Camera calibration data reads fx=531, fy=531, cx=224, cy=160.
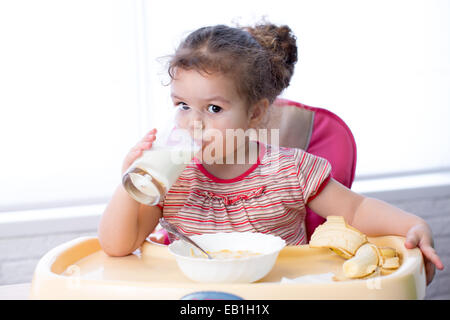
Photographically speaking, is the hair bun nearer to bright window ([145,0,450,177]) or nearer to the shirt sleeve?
the shirt sleeve

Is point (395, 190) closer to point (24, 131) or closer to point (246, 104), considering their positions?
point (246, 104)

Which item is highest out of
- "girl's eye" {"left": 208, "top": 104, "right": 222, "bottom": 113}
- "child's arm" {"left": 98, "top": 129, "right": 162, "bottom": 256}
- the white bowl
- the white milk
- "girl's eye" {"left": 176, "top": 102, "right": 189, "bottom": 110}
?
"girl's eye" {"left": 176, "top": 102, "right": 189, "bottom": 110}

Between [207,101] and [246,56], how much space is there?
148 millimetres

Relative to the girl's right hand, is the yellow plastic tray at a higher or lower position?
lower

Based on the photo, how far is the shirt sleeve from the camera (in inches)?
42.2

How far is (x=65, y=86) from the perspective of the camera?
5.54 ft

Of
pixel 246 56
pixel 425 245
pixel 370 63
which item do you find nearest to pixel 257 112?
pixel 246 56

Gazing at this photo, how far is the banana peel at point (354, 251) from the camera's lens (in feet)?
2.54

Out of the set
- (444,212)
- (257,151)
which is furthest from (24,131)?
(444,212)

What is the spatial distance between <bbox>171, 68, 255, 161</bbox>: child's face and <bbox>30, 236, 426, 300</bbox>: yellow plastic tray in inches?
9.2

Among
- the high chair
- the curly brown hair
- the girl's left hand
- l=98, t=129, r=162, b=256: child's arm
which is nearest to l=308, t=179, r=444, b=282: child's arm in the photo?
the girl's left hand

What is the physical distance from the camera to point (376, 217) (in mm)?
1008

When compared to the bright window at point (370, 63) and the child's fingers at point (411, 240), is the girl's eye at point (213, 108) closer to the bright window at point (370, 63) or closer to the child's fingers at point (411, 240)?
the child's fingers at point (411, 240)

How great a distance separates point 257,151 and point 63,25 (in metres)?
0.85
